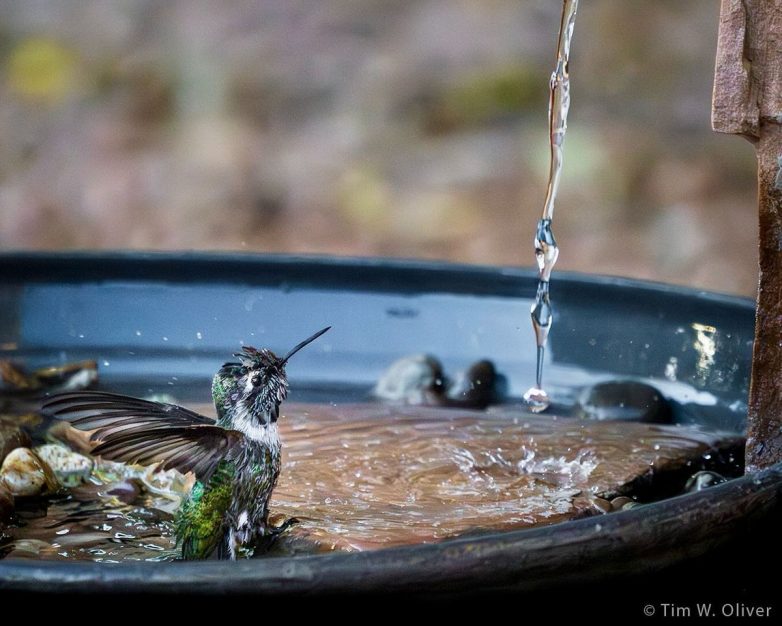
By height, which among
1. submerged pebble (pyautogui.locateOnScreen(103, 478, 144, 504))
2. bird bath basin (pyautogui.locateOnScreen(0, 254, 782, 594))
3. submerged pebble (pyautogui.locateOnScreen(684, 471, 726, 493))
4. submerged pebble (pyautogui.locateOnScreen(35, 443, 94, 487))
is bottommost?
submerged pebble (pyautogui.locateOnScreen(103, 478, 144, 504))

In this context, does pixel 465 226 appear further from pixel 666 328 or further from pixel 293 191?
pixel 666 328

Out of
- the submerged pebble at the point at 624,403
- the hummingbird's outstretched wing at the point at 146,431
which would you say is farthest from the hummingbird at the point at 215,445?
the submerged pebble at the point at 624,403

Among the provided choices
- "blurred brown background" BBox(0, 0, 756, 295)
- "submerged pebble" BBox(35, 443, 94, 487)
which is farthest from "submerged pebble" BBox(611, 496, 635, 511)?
"blurred brown background" BBox(0, 0, 756, 295)

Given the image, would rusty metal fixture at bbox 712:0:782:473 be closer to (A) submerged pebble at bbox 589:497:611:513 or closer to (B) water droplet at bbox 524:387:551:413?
(A) submerged pebble at bbox 589:497:611:513

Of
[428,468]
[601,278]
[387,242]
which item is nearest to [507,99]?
[387,242]

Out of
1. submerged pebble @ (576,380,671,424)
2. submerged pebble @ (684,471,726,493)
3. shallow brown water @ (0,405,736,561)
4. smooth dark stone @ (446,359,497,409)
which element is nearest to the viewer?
shallow brown water @ (0,405,736,561)
